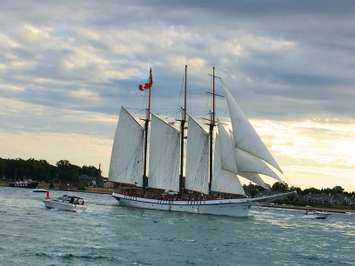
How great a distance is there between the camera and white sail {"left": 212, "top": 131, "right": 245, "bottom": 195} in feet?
339

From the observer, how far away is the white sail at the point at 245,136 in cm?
9550

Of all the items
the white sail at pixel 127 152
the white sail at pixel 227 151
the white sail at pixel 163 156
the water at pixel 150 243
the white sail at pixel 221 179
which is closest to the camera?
the water at pixel 150 243

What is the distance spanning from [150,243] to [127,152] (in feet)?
189

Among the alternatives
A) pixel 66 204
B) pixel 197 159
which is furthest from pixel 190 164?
pixel 66 204

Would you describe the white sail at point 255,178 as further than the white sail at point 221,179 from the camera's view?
No

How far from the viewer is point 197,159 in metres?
107

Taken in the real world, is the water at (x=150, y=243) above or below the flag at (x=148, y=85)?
below

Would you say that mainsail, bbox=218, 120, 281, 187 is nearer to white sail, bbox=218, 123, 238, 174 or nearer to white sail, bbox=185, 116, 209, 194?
white sail, bbox=218, 123, 238, 174

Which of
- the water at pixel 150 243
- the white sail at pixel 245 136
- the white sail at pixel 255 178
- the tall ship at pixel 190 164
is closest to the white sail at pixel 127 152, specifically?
the tall ship at pixel 190 164

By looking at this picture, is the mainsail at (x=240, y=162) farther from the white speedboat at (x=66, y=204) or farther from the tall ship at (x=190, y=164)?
the white speedboat at (x=66, y=204)

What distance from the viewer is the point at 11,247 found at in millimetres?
47438

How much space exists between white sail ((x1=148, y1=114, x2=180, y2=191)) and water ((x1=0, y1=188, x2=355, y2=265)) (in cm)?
2795

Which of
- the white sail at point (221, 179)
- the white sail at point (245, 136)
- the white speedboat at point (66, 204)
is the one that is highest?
the white sail at point (245, 136)

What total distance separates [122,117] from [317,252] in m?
58.7
